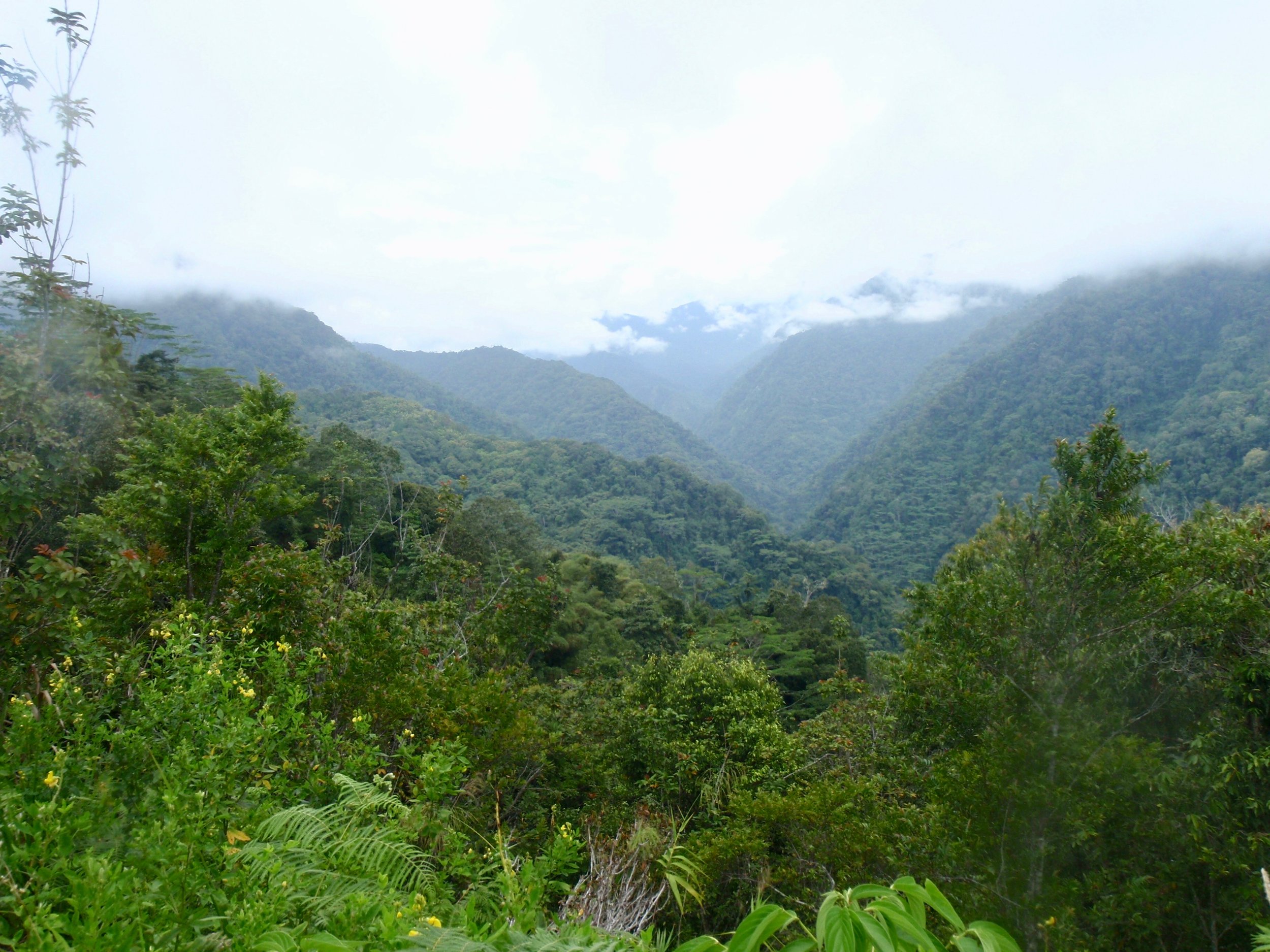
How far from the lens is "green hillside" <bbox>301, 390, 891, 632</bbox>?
55.5m

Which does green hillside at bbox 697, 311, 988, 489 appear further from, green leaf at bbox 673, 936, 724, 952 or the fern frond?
green leaf at bbox 673, 936, 724, 952

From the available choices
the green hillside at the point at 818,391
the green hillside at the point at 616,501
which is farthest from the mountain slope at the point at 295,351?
the green hillside at the point at 818,391

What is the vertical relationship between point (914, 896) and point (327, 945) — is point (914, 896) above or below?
above

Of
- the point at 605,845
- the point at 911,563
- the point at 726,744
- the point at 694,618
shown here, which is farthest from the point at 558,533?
the point at 605,845

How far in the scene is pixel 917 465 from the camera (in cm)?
8325

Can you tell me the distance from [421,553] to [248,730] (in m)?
9.83

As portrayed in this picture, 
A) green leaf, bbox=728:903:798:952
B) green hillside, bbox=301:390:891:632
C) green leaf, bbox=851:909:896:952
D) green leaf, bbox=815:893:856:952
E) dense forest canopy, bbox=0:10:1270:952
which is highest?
green leaf, bbox=851:909:896:952

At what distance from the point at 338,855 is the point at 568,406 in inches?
5596

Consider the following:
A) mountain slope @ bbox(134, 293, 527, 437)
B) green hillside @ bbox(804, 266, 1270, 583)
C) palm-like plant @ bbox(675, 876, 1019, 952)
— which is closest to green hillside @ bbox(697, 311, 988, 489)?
green hillside @ bbox(804, 266, 1270, 583)

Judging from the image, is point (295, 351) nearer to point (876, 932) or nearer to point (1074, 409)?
point (1074, 409)

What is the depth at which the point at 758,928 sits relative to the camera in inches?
38.9

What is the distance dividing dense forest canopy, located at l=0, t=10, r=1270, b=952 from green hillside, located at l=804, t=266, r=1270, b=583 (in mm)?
57668

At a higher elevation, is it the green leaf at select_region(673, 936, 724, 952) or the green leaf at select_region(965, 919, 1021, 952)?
the green leaf at select_region(965, 919, 1021, 952)

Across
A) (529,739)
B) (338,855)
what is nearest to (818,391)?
(529,739)
